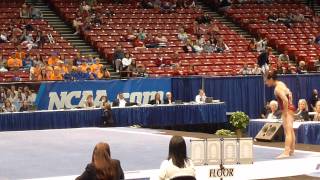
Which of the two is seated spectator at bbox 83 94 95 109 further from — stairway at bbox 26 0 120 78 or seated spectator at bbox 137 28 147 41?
seated spectator at bbox 137 28 147 41

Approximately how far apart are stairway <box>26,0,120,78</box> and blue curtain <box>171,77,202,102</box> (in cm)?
239

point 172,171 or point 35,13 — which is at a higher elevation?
point 35,13

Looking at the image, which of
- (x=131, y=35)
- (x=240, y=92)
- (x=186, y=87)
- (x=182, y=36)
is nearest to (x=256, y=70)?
(x=240, y=92)

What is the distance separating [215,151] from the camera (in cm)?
914

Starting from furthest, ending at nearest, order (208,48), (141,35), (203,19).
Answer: (203,19) < (208,48) < (141,35)

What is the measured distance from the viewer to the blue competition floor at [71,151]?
9.76 meters

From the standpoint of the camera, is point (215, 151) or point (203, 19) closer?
point (215, 151)

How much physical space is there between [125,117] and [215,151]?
9.84m

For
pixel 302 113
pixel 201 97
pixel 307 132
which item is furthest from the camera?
pixel 201 97

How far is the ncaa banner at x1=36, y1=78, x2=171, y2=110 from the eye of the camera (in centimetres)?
1870

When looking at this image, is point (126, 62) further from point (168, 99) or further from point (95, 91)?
point (95, 91)

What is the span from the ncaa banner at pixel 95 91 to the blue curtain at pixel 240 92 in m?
1.50

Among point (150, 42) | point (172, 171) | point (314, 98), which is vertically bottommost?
point (314, 98)

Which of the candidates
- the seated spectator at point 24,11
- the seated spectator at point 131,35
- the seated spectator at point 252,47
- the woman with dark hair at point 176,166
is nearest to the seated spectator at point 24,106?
the seated spectator at point 24,11
